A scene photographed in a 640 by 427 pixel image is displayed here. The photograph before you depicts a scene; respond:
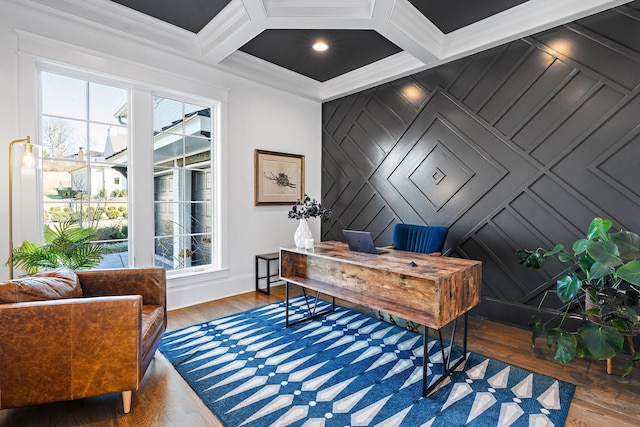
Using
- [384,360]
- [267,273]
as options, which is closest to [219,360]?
[384,360]

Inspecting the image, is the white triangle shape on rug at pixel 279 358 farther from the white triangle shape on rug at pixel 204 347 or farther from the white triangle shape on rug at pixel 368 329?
the white triangle shape on rug at pixel 368 329

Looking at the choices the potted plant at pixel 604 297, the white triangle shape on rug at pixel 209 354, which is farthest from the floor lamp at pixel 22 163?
the potted plant at pixel 604 297

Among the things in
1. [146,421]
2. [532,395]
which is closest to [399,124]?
[532,395]

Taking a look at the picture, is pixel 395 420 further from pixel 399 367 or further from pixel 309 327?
pixel 309 327

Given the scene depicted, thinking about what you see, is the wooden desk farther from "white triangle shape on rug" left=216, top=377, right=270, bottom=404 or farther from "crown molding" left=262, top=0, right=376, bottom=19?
"crown molding" left=262, top=0, right=376, bottom=19

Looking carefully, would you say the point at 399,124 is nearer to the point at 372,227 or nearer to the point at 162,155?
the point at 372,227

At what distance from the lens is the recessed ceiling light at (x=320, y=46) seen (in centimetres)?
344

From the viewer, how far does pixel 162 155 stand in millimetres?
3514

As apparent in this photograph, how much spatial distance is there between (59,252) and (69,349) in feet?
3.76

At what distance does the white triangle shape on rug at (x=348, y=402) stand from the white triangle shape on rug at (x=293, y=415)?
172 mm

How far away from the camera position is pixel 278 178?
14.5ft

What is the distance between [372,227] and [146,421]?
126 inches

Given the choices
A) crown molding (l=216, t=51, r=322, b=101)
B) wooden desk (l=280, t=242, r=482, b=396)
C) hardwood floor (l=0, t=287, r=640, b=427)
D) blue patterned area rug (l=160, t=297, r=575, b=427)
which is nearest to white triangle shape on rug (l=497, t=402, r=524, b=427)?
blue patterned area rug (l=160, t=297, r=575, b=427)

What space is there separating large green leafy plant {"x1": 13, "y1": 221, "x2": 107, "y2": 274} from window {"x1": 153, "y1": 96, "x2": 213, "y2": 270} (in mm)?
875
